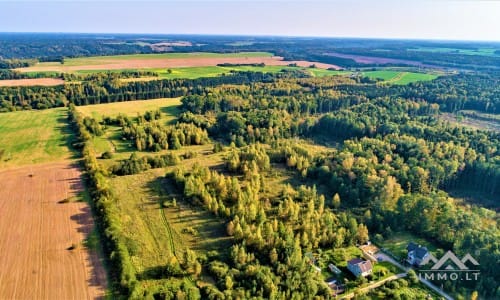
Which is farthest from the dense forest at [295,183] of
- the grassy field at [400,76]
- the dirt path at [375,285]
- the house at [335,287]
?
the grassy field at [400,76]

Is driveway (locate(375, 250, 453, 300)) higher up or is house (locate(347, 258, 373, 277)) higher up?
house (locate(347, 258, 373, 277))

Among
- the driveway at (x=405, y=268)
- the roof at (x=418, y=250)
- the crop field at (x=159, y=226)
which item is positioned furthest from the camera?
the crop field at (x=159, y=226)

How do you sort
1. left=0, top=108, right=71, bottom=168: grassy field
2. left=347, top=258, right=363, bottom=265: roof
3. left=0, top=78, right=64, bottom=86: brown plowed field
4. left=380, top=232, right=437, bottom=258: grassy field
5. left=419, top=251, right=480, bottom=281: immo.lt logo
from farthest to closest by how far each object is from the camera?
left=0, top=78, right=64, bottom=86: brown plowed field, left=0, top=108, right=71, bottom=168: grassy field, left=380, top=232, right=437, bottom=258: grassy field, left=347, top=258, right=363, bottom=265: roof, left=419, top=251, right=480, bottom=281: immo.lt logo

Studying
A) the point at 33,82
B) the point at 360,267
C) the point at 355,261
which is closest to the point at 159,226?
the point at 355,261

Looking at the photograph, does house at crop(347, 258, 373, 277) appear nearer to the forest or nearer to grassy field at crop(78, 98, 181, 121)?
the forest

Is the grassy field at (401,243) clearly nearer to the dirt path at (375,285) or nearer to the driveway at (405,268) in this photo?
the driveway at (405,268)

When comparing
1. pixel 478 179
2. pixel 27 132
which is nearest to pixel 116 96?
pixel 27 132

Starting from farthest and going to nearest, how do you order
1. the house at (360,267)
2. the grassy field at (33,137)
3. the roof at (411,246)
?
the grassy field at (33,137) < the roof at (411,246) < the house at (360,267)

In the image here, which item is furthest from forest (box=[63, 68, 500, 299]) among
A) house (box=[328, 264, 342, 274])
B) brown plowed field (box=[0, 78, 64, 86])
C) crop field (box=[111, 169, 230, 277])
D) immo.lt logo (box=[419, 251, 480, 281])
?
brown plowed field (box=[0, 78, 64, 86])
